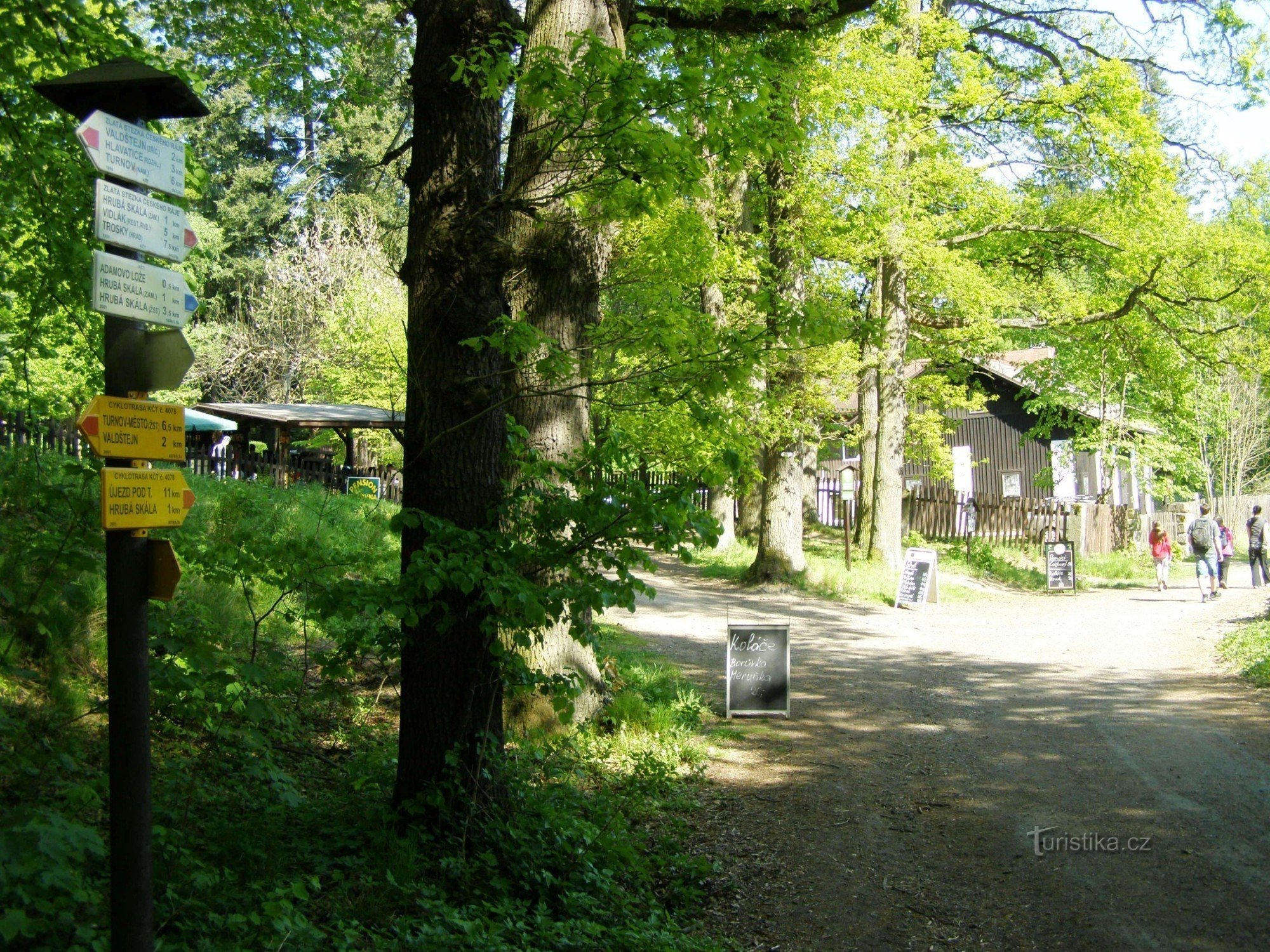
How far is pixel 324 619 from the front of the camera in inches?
185

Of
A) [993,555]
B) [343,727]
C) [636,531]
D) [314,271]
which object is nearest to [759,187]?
[993,555]

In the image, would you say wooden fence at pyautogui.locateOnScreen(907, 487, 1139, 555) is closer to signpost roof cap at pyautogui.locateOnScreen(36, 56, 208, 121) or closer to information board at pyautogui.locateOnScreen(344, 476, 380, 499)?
information board at pyautogui.locateOnScreen(344, 476, 380, 499)

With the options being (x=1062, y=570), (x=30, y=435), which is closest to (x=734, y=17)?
(x=30, y=435)

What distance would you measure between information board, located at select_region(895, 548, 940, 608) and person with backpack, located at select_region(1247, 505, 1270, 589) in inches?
364

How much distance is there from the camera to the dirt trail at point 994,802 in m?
5.26

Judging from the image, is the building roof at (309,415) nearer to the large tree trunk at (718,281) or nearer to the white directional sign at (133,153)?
the large tree trunk at (718,281)

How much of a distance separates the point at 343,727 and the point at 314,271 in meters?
31.3

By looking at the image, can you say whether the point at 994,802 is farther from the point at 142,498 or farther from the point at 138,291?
the point at 138,291

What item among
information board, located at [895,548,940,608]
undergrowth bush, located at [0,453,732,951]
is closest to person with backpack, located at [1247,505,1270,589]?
information board, located at [895,548,940,608]

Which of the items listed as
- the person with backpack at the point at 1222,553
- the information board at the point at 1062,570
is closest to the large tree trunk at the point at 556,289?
the information board at the point at 1062,570

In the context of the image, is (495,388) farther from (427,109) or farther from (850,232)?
(850,232)

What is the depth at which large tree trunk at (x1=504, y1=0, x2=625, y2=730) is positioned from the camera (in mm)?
7586

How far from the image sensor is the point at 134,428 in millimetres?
3119

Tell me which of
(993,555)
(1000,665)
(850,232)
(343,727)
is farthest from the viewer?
(993,555)
